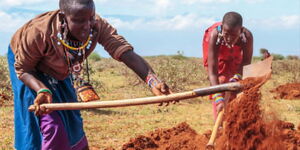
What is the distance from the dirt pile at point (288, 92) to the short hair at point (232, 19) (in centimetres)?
615

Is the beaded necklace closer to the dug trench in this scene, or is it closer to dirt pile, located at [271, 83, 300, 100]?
the dug trench

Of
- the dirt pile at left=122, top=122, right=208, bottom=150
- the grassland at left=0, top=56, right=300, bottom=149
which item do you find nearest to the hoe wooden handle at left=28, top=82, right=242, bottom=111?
the grassland at left=0, top=56, right=300, bottom=149

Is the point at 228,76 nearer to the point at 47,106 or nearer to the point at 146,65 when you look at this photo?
the point at 146,65

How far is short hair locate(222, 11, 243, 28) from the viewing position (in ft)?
14.5

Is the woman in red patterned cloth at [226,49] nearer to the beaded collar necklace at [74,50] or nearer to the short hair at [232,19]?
the short hair at [232,19]

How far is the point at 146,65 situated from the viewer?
3.48 meters

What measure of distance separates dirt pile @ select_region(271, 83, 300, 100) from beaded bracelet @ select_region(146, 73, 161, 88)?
7391mm

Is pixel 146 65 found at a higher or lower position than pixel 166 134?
higher

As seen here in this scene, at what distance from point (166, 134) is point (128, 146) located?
0.58 m

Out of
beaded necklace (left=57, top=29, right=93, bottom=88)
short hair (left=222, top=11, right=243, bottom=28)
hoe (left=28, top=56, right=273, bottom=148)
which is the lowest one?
hoe (left=28, top=56, right=273, bottom=148)

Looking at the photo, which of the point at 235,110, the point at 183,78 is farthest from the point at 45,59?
the point at 183,78

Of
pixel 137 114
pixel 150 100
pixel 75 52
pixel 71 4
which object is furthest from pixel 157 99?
pixel 137 114

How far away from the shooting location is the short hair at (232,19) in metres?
4.41

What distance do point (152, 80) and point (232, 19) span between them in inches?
56.5
